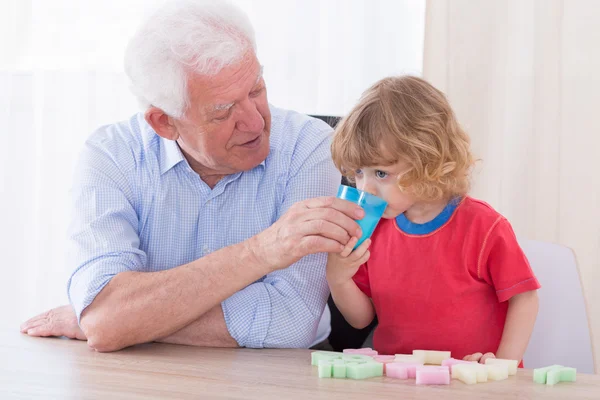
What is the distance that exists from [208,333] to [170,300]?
0.35 feet

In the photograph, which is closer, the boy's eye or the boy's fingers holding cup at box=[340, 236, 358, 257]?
the boy's fingers holding cup at box=[340, 236, 358, 257]

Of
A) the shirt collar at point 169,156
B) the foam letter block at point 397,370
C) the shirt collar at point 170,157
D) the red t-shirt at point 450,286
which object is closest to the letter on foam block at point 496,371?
the foam letter block at point 397,370

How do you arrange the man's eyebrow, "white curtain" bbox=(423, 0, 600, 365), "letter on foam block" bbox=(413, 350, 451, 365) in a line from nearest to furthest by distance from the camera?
"letter on foam block" bbox=(413, 350, 451, 365)
the man's eyebrow
"white curtain" bbox=(423, 0, 600, 365)

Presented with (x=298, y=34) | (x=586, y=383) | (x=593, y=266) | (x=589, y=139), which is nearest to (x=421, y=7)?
(x=298, y=34)

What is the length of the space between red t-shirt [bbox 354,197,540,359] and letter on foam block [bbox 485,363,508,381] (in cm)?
43

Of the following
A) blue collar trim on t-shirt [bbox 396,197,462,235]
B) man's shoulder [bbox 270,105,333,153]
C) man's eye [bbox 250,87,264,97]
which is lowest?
blue collar trim on t-shirt [bbox 396,197,462,235]

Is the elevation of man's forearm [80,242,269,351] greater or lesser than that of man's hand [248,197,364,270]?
lesser

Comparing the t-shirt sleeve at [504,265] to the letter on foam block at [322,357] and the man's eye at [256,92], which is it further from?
the man's eye at [256,92]

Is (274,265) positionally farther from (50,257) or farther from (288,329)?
(50,257)

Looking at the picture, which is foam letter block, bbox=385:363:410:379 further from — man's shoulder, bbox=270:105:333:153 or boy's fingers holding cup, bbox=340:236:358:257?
man's shoulder, bbox=270:105:333:153

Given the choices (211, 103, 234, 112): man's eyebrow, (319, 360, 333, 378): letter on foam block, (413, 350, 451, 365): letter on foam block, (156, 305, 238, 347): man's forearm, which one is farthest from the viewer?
(211, 103, 234, 112): man's eyebrow

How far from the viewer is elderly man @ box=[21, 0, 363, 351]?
5.04 feet

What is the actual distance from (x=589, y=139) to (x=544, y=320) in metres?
1.35

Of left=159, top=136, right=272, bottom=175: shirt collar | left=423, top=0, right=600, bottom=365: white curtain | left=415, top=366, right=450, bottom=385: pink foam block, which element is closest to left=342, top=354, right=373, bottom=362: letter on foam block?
left=415, top=366, right=450, bottom=385: pink foam block
